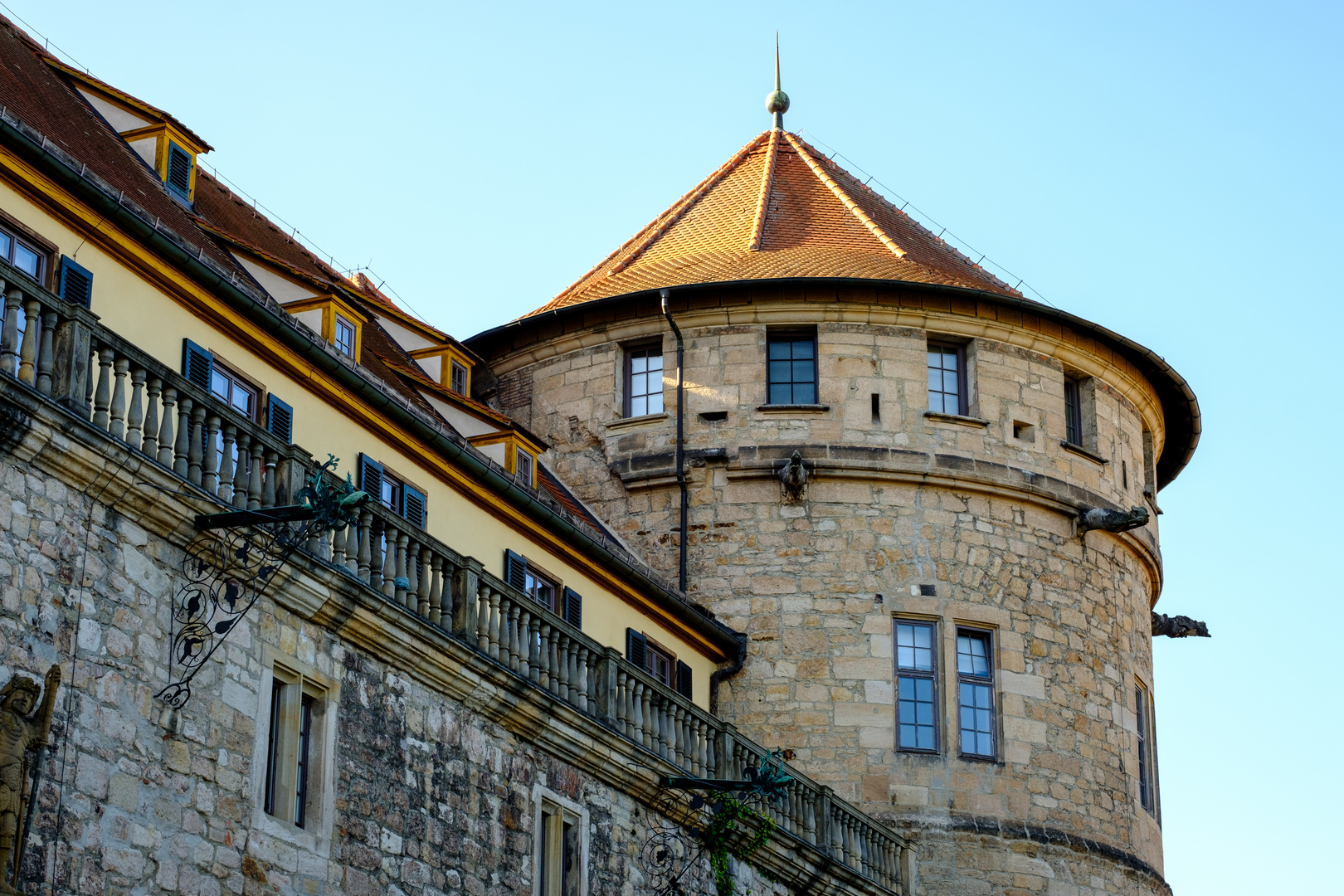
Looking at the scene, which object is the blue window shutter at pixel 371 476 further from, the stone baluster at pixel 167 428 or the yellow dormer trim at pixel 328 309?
the stone baluster at pixel 167 428

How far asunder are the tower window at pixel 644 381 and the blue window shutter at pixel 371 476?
880 cm

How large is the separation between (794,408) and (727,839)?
861 centimetres

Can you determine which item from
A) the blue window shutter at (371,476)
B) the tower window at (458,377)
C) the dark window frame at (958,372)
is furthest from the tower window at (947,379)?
the blue window shutter at (371,476)

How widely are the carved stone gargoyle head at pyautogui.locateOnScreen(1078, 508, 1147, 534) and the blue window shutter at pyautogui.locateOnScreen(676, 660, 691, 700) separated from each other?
19.9ft

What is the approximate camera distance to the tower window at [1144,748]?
101ft

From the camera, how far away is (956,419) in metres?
29.7

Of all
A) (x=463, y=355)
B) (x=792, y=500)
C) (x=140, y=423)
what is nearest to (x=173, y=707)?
(x=140, y=423)

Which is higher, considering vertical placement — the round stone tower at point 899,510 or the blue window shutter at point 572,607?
the round stone tower at point 899,510

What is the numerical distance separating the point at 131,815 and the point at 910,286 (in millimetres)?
17397

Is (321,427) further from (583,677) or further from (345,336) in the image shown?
(583,677)

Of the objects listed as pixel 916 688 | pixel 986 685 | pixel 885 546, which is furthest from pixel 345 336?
pixel 986 685

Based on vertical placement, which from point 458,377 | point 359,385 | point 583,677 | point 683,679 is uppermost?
point 458,377

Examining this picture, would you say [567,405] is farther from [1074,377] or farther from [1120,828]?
[1120,828]

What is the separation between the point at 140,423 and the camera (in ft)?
49.6
